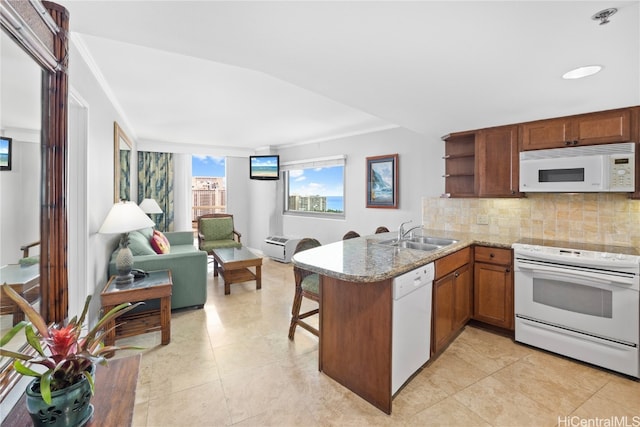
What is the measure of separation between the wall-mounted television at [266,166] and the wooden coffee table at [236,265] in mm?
2026

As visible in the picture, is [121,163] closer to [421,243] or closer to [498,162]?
[421,243]

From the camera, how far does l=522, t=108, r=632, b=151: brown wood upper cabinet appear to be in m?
2.47

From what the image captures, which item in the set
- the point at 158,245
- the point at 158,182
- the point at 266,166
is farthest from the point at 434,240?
the point at 158,182

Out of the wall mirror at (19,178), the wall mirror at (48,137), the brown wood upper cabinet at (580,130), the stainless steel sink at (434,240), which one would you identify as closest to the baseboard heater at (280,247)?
the stainless steel sink at (434,240)

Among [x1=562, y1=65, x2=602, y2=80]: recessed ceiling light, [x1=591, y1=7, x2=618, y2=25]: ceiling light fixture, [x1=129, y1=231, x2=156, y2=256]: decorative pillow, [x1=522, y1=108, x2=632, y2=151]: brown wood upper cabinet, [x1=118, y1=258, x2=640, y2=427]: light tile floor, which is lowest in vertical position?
[x1=118, y1=258, x2=640, y2=427]: light tile floor

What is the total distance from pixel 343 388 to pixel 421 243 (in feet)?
5.16

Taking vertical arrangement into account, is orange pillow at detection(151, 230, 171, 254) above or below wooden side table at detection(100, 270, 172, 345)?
above

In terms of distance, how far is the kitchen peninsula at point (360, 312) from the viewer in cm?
180

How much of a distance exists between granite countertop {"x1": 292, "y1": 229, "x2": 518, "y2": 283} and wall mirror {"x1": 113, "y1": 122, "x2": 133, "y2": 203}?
2662 mm

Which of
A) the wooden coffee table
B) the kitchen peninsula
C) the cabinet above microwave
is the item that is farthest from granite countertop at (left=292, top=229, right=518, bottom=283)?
the wooden coffee table

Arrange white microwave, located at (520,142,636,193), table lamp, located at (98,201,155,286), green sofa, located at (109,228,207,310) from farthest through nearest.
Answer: green sofa, located at (109,228,207,310) → table lamp, located at (98,201,155,286) → white microwave, located at (520,142,636,193)

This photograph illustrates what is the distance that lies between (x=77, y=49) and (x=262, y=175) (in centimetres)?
414

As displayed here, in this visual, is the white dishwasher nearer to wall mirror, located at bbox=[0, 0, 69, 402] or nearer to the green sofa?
wall mirror, located at bbox=[0, 0, 69, 402]

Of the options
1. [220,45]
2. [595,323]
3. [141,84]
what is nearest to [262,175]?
[141,84]
